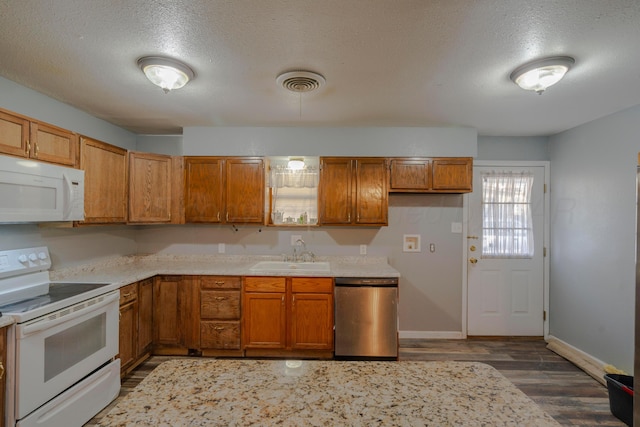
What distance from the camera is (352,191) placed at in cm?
329

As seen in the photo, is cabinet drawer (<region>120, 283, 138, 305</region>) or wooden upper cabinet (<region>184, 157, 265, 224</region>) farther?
wooden upper cabinet (<region>184, 157, 265, 224</region>)

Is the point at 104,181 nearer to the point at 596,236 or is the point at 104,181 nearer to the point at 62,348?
the point at 62,348

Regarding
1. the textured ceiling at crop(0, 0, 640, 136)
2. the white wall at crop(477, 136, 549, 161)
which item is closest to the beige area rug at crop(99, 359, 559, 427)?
the textured ceiling at crop(0, 0, 640, 136)

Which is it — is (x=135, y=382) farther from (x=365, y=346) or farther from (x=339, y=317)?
(x=365, y=346)

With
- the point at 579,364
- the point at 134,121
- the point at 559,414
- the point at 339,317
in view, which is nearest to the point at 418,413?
the point at 339,317

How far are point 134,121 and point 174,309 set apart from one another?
2052mm

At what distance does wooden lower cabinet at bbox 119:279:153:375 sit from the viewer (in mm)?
2588

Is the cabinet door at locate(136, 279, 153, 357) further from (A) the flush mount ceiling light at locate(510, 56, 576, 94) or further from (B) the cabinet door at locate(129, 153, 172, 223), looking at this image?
Answer: (A) the flush mount ceiling light at locate(510, 56, 576, 94)

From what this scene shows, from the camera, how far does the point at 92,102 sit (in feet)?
8.87

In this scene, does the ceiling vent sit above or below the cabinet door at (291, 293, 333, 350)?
above

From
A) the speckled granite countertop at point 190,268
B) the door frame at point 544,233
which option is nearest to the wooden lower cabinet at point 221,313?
the speckled granite countertop at point 190,268

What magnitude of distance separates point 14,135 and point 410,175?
329 centimetres

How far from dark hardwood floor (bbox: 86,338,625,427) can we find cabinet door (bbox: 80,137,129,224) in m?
1.49

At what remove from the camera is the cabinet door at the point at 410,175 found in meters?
3.29
